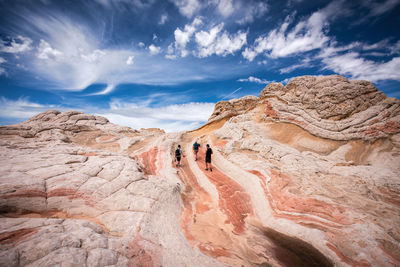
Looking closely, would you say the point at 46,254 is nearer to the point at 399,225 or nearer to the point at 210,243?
the point at 210,243

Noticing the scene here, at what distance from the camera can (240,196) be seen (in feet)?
30.6

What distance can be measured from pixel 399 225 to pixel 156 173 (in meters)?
12.3

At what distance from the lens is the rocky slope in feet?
14.5

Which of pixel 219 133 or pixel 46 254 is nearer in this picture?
pixel 46 254

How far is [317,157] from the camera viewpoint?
11.6 meters

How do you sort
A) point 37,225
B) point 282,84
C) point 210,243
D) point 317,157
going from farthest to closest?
1. point 282,84
2. point 317,157
3. point 210,243
4. point 37,225

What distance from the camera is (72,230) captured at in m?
4.16

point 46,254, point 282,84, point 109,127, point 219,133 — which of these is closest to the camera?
point 46,254

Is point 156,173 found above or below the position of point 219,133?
below

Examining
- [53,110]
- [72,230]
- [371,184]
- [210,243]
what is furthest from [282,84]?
[53,110]

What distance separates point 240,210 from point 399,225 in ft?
19.5

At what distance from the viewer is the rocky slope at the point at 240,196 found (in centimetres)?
441

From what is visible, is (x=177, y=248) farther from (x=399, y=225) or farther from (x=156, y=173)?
(x=399, y=225)

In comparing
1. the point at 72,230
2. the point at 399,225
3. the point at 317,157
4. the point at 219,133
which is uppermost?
the point at 219,133
